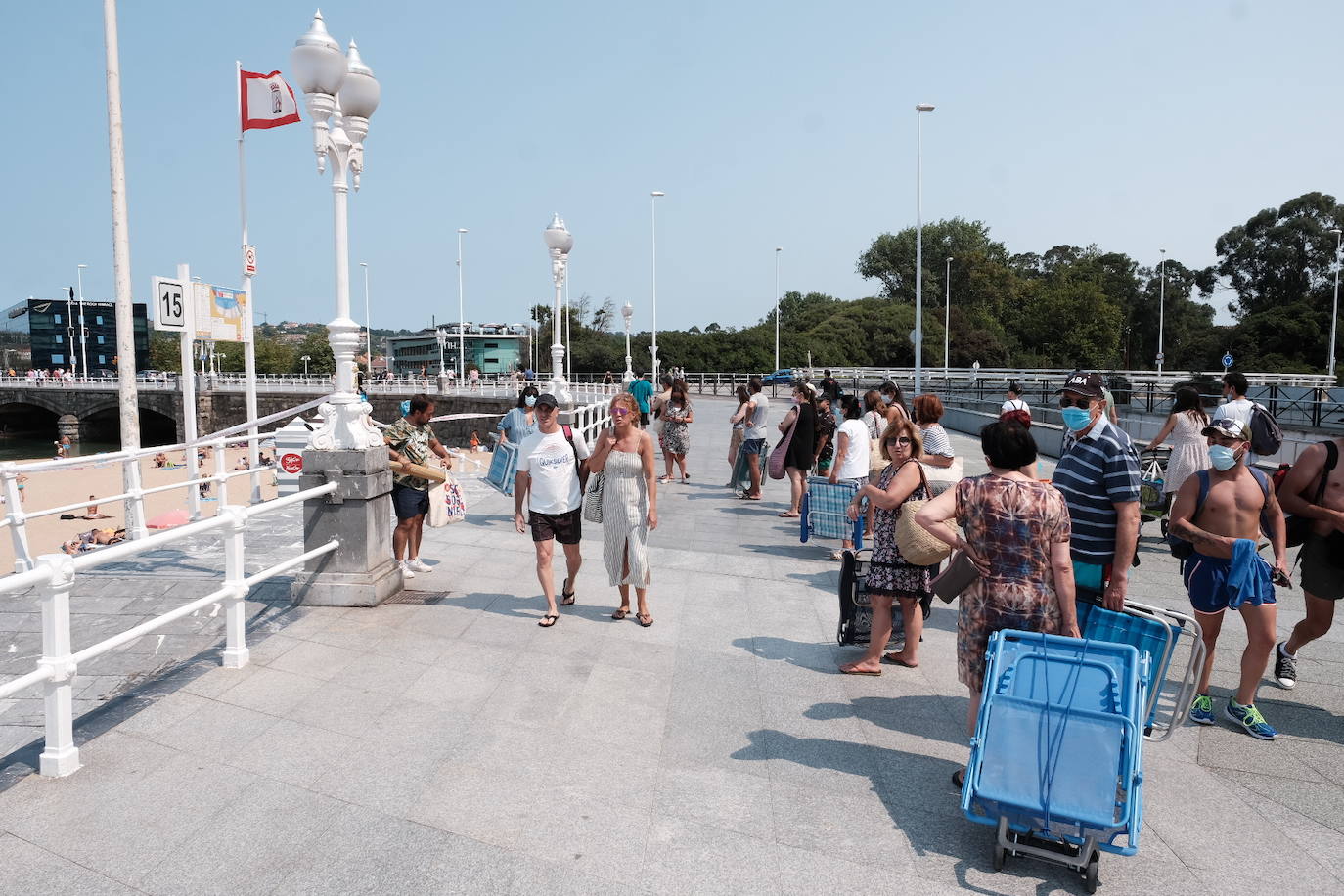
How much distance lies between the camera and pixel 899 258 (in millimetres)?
86750

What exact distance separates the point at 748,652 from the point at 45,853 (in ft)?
12.5

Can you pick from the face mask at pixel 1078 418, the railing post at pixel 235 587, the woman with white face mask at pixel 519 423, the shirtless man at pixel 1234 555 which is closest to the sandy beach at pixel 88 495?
the woman with white face mask at pixel 519 423

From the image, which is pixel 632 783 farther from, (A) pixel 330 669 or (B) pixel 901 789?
(A) pixel 330 669

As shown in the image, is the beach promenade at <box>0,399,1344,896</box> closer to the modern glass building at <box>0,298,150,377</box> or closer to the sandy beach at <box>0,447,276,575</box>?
the sandy beach at <box>0,447,276,575</box>

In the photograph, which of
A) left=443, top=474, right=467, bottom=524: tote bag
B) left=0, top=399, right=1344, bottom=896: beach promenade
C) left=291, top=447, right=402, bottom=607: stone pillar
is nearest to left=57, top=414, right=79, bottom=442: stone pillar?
left=443, top=474, right=467, bottom=524: tote bag

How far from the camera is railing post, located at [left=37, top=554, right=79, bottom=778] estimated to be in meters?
3.57

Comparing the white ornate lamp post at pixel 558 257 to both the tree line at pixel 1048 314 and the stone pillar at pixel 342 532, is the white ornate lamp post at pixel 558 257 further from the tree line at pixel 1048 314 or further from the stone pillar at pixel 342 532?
the tree line at pixel 1048 314

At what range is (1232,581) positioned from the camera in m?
4.51

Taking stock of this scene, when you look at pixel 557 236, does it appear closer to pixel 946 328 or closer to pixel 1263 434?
pixel 1263 434

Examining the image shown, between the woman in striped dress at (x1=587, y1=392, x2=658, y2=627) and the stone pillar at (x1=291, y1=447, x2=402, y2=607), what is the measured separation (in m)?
1.75

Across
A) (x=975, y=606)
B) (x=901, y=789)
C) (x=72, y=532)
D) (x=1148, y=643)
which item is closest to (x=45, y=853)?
(x=901, y=789)

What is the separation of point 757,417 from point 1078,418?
23.9ft

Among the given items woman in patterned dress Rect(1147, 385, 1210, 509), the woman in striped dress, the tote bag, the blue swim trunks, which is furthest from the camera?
woman in patterned dress Rect(1147, 385, 1210, 509)

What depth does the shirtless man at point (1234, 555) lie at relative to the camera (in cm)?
450
